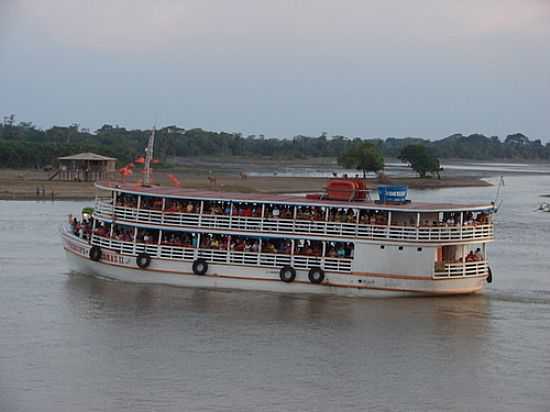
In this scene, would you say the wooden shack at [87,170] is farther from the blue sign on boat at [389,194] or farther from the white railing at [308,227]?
the blue sign on boat at [389,194]

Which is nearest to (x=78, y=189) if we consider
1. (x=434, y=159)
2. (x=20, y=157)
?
(x=20, y=157)

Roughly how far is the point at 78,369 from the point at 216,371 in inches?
108

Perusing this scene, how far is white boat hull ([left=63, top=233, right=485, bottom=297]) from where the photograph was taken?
3095 centimetres

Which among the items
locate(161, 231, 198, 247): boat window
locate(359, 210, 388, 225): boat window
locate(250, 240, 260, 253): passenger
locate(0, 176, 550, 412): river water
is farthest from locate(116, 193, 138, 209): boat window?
locate(359, 210, 388, 225): boat window

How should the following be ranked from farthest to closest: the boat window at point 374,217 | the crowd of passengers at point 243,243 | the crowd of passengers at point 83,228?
the crowd of passengers at point 83,228
the crowd of passengers at point 243,243
the boat window at point 374,217

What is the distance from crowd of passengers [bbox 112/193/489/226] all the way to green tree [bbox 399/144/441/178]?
237ft

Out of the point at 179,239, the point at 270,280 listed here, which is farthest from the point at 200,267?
the point at 270,280

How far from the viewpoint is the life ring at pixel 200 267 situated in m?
32.0

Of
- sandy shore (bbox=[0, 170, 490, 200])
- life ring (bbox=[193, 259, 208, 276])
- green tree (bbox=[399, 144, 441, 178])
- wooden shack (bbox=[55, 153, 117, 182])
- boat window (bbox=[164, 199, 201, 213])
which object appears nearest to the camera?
life ring (bbox=[193, 259, 208, 276])

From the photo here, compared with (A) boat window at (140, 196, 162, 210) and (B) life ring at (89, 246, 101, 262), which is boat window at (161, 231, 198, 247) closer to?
(A) boat window at (140, 196, 162, 210)

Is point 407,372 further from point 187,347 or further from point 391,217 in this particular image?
point 391,217

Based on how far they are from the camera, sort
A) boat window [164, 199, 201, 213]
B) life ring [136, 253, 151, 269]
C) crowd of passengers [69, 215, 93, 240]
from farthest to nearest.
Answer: crowd of passengers [69, 215, 93, 240] < boat window [164, 199, 201, 213] < life ring [136, 253, 151, 269]

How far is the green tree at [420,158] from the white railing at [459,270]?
7267cm

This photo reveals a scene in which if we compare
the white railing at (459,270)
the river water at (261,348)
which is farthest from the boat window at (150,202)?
the white railing at (459,270)
